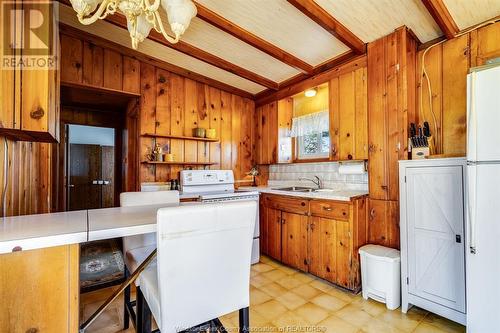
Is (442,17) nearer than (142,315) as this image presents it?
No

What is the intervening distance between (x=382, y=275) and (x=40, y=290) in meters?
2.28

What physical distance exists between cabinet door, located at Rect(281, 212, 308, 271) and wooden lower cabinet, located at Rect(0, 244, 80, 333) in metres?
2.16

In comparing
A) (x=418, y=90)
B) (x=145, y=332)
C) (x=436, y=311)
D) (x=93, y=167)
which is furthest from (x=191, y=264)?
(x=93, y=167)

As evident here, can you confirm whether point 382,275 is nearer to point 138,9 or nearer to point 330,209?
point 330,209

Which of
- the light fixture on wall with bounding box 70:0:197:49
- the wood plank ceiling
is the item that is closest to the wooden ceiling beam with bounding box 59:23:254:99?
the wood plank ceiling

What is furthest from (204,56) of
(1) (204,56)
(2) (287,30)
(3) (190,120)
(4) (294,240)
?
(4) (294,240)

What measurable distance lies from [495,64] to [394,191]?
3.91ft

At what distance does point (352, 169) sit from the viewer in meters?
2.75

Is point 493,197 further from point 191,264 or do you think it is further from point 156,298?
point 156,298

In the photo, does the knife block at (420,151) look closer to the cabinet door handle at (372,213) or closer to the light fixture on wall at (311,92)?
the cabinet door handle at (372,213)

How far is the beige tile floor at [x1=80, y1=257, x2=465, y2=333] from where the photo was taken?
1771 millimetres

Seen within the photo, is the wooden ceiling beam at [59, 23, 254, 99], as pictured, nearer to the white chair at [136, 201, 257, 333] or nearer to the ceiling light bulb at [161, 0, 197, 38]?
the ceiling light bulb at [161, 0, 197, 38]

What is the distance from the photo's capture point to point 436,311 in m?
1.81

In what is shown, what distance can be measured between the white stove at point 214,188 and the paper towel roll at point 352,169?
1106 millimetres
